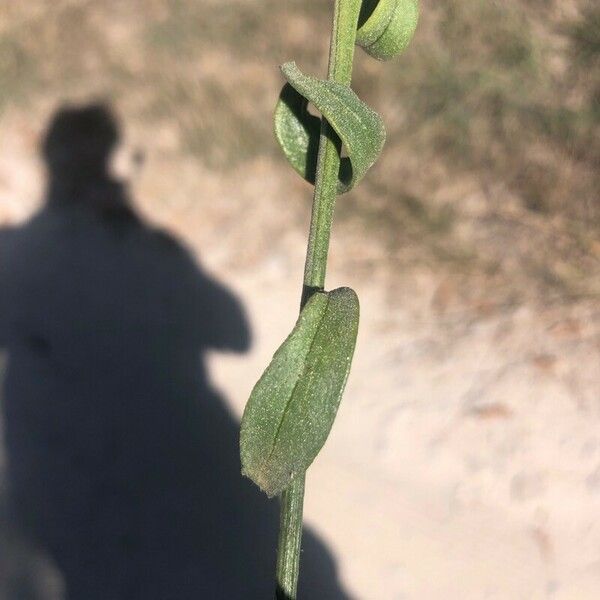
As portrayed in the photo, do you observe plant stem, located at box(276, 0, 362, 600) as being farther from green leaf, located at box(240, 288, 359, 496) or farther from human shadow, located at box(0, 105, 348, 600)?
human shadow, located at box(0, 105, 348, 600)

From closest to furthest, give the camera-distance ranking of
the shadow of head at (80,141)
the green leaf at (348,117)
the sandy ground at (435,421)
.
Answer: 1. the green leaf at (348,117)
2. the sandy ground at (435,421)
3. the shadow of head at (80,141)

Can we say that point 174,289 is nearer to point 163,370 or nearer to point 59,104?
point 163,370

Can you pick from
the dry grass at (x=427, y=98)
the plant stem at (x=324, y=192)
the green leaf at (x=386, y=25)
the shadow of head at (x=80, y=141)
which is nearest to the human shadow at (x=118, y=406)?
the shadow of head at (x=80, y=141)

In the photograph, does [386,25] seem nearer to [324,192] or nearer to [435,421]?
[324,192]

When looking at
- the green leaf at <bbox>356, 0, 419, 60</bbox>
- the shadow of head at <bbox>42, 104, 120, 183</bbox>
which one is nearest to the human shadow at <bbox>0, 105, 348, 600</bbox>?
the shadow of head at <bbox>42, 104, 120, 183</bbox>

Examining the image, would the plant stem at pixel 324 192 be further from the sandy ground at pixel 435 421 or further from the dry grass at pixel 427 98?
the dry grass at pixel 427 98

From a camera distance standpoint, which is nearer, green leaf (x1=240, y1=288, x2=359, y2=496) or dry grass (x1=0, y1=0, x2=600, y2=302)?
green leaf (x1=240, y1=288, x2=359, y2=496)

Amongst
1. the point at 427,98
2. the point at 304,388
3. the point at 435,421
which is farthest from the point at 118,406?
the point at 304,388
